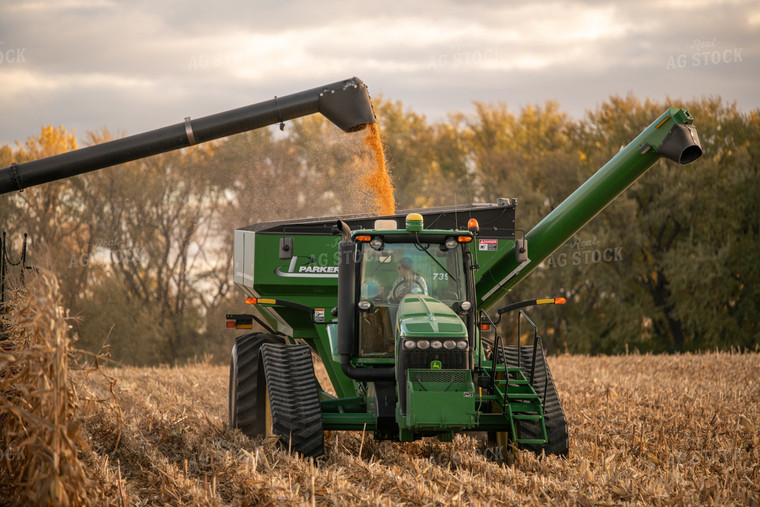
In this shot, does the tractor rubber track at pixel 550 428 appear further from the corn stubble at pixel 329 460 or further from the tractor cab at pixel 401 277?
the tractor cab at pixel 401 277

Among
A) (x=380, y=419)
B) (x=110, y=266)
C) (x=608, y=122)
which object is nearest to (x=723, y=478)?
(x=380, y=419)

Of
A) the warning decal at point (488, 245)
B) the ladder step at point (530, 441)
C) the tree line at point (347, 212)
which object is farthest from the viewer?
the tree line at point (347, 212)

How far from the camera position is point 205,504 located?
4988mm

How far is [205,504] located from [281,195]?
19.0 meters

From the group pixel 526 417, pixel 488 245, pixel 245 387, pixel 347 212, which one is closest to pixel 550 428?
pixel 526 417

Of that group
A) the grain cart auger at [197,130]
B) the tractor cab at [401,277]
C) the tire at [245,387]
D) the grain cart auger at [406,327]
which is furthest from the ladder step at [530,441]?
the grain cart auger at [197,130]

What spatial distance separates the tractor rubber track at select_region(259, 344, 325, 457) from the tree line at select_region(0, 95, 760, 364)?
1478 cm

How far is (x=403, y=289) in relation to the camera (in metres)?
6.88

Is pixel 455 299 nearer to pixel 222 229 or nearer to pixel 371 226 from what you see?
pixel 371 226

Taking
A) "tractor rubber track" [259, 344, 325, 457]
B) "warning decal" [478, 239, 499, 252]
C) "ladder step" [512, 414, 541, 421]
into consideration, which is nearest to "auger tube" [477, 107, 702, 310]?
"warning decal" [478, 239, 499, 252]

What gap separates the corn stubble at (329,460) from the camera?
451cm

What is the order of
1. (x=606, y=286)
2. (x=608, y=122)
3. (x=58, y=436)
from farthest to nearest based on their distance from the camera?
(x=608, y=122)
(x=606, y=286)
(x=58, y=436)

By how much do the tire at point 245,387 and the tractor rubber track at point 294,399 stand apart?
0.42 m

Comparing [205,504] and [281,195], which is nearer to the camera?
[205,504]
